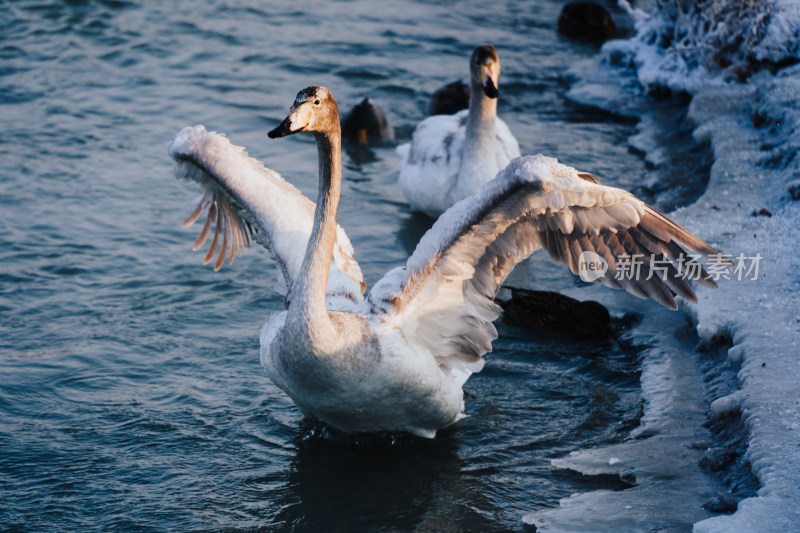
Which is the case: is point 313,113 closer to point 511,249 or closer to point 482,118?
point 511,249

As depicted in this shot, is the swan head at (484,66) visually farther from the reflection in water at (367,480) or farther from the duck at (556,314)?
the reflection in water at (367,480)

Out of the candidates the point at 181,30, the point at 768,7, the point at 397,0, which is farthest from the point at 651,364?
the point at 397,0

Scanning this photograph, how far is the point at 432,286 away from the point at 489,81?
3.57m

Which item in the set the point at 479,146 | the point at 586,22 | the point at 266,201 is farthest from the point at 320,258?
the point at 586,22

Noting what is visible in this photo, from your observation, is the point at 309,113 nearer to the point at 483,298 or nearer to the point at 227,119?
the point at 483,298

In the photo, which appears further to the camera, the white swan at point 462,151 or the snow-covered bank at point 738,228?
the white swan at point 462,151

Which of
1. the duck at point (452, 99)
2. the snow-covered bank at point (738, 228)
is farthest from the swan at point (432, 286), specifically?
the duck at point (452, 99)

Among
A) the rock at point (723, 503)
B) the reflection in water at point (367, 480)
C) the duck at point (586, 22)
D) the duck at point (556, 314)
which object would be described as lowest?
the reflection in water at point (367, 480)

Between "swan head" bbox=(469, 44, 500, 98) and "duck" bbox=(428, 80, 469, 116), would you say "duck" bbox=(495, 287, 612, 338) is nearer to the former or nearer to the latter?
"swan head" bbox=(469, 44, 500, 98)

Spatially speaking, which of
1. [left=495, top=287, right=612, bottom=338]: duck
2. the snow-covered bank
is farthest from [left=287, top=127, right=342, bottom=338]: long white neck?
[left=495, top=287, right=612, bottom=338]: duck

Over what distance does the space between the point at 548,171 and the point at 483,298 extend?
1194 mm

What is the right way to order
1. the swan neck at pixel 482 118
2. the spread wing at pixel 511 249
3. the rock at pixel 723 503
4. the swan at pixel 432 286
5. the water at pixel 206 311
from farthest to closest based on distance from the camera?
1. the swan neck at pixel 482 118
2. the water at pixel 206 311
3. the swan at pixel 432 286
4. the spread wing at pixel 511 249
5. the rock at pixel 723 503

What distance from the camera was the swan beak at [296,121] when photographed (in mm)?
4812

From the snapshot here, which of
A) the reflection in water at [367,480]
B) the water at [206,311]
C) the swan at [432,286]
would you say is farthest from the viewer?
the water at [206,311]
